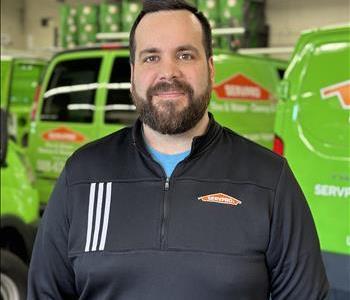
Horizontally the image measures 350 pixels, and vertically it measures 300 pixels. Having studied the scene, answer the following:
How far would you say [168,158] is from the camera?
175 cm

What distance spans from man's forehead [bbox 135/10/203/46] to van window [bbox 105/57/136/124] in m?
4.26

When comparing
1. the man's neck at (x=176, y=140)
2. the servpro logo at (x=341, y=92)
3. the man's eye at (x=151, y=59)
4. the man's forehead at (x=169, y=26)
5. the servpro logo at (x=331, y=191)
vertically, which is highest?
the man's forehead at (x=169, y=26)

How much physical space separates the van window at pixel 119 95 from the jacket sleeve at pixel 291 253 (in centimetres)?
441

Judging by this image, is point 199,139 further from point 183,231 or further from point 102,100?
point 102,100

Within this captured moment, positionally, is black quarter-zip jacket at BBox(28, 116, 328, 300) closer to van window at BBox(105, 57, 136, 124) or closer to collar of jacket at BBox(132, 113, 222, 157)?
collar of jacket at BBox(132, 113, 222, 157)

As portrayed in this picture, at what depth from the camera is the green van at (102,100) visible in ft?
19.1

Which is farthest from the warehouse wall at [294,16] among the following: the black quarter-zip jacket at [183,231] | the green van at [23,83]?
the black quarter-zip jacket at [183,231]

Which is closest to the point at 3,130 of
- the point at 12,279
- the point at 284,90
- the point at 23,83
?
the point at 12,279

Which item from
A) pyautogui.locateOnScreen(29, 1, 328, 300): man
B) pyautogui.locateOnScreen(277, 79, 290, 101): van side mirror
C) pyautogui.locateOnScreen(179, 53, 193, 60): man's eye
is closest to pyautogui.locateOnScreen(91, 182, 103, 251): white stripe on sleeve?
pyautogui.locateOnScreen(29, 1, 328, 300): man

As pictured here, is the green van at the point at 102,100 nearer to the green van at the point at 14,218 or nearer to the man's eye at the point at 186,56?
the green van at the point at 14,218

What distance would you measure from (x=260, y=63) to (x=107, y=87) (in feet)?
4.84

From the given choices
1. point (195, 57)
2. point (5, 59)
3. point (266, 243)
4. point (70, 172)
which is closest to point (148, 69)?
point (195, 57)

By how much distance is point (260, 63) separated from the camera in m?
6.23

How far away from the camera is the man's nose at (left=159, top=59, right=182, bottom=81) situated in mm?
1689
